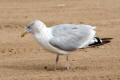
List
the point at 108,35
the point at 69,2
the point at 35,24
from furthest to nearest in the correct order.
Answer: the point at 69,2
the point at 108,35
the point at 35,24

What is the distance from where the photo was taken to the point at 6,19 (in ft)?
55.6

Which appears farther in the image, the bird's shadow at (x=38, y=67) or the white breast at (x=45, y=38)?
the bird's shadow at (x=38, y=67)

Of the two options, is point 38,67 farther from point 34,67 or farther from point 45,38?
point 45,38

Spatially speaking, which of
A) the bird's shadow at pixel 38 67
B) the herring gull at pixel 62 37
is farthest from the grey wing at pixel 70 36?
the bird's shadow at pixel 38 67

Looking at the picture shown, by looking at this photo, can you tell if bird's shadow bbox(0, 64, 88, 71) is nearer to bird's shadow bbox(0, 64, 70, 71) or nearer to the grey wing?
bird's shadow bbox(0, 64, 70, 71)

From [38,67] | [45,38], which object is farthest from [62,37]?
[38,67]

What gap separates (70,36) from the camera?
9.80m

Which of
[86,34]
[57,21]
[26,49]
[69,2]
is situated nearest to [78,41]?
[86,34]

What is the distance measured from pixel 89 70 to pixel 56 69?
2.37ft

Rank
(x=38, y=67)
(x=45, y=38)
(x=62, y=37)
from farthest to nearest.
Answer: (x=38, y=67)
(x=62, y=37)
(x=45, y=38)

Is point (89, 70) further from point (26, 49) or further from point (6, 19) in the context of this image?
point (6, 19)

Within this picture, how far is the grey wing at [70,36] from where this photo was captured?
9.71 m

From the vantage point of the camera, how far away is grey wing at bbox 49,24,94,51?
9.71 meters

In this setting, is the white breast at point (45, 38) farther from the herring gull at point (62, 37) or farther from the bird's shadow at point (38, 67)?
the bird's shadow at point (38, 67)
